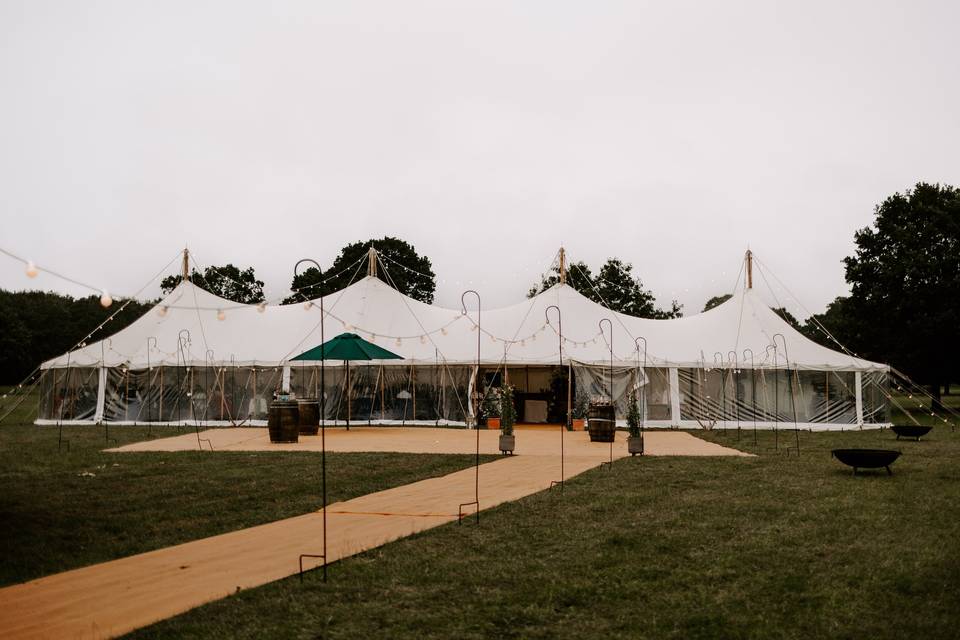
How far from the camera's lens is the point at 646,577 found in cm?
523

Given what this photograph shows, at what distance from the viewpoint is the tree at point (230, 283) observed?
48.1 metres

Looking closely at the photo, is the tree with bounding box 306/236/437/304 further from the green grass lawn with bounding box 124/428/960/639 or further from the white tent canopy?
the green grass lawn with bounding box 124/428/960/639

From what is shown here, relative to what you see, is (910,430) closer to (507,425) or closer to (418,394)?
(507,425)

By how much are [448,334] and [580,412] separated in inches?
190

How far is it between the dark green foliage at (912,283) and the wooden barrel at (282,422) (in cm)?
2020

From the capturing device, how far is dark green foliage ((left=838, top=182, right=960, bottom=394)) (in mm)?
24875

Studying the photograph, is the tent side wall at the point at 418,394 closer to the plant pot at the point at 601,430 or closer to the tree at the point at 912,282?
the plant pot at the point at 601,430

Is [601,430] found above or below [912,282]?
below

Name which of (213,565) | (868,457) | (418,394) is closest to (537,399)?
(418,394)

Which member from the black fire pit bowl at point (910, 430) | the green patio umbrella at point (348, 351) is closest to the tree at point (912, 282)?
the black fire pit bowl at point (910, 430)

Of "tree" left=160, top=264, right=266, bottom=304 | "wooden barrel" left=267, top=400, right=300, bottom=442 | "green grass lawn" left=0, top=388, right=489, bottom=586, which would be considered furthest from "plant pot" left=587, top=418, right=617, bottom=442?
"tree" left=160, top=264, right=266, bottom=304

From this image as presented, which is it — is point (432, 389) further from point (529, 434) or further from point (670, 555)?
point (670, 555)

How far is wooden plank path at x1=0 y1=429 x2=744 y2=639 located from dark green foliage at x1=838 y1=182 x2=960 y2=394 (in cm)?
2025

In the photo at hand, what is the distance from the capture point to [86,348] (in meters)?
22.1
